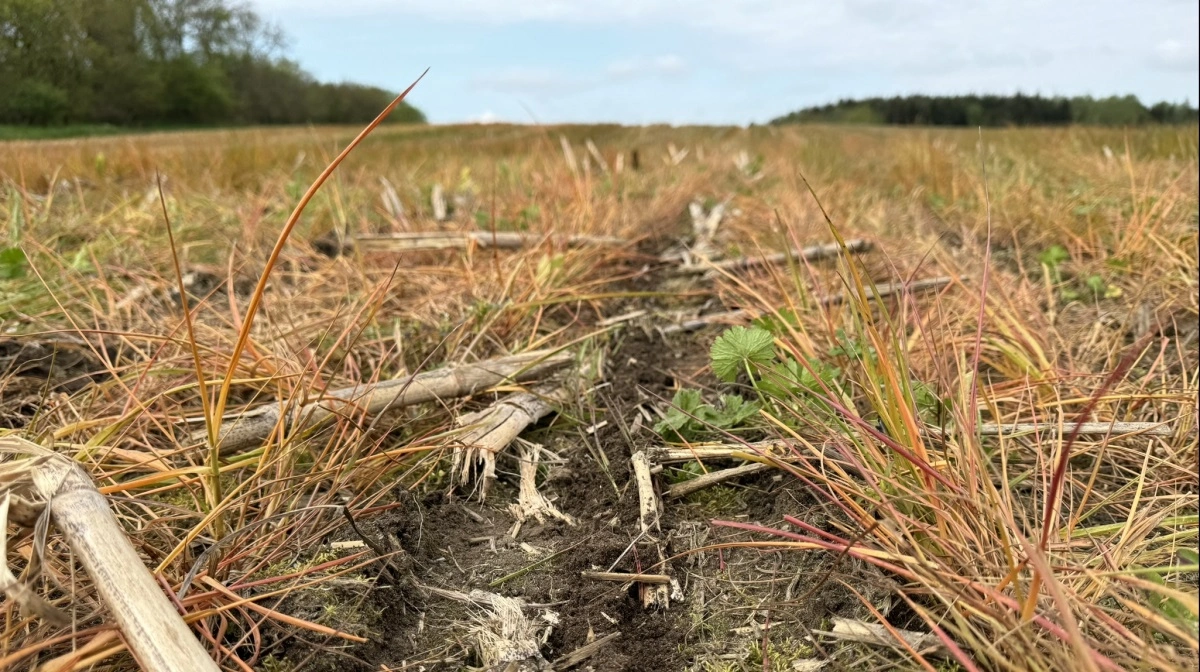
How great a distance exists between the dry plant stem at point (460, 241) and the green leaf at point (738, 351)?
78.1 inches

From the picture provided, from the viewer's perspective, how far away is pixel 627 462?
176 cm

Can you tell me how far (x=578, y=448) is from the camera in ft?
6.31

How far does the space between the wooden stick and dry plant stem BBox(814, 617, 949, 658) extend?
1.05 ft

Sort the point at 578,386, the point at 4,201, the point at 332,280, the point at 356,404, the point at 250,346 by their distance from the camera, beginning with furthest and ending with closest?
the point at 4,201, the point at 332,280, the point at 578,386, the point at 250,346, the point at 356,404

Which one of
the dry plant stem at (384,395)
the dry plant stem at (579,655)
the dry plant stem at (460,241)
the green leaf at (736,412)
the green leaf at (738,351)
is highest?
the dry plant stem at (460,241)

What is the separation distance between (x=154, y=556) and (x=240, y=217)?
3.60 metres

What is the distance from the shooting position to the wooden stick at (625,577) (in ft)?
4.42

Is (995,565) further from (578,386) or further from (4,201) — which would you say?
(4,201)

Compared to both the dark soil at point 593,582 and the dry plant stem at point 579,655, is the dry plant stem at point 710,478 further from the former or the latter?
the dry plant stem at point 579,655

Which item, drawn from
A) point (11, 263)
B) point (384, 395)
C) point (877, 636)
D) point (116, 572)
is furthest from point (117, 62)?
point (877, 636)

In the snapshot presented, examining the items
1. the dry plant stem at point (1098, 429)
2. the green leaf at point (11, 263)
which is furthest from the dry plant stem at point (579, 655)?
the green leaf at point (11, 263)

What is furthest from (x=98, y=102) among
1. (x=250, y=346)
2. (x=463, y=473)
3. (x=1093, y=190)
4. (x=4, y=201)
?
(x=1093, y=190)

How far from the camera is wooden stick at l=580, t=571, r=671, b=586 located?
1348 mm

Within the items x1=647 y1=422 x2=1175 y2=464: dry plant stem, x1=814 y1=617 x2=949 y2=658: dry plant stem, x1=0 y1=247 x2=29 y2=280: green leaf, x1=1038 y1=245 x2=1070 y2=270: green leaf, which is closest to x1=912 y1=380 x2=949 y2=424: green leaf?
x1=647 y1=422 x2=1175 y2=464: dry plant stem
